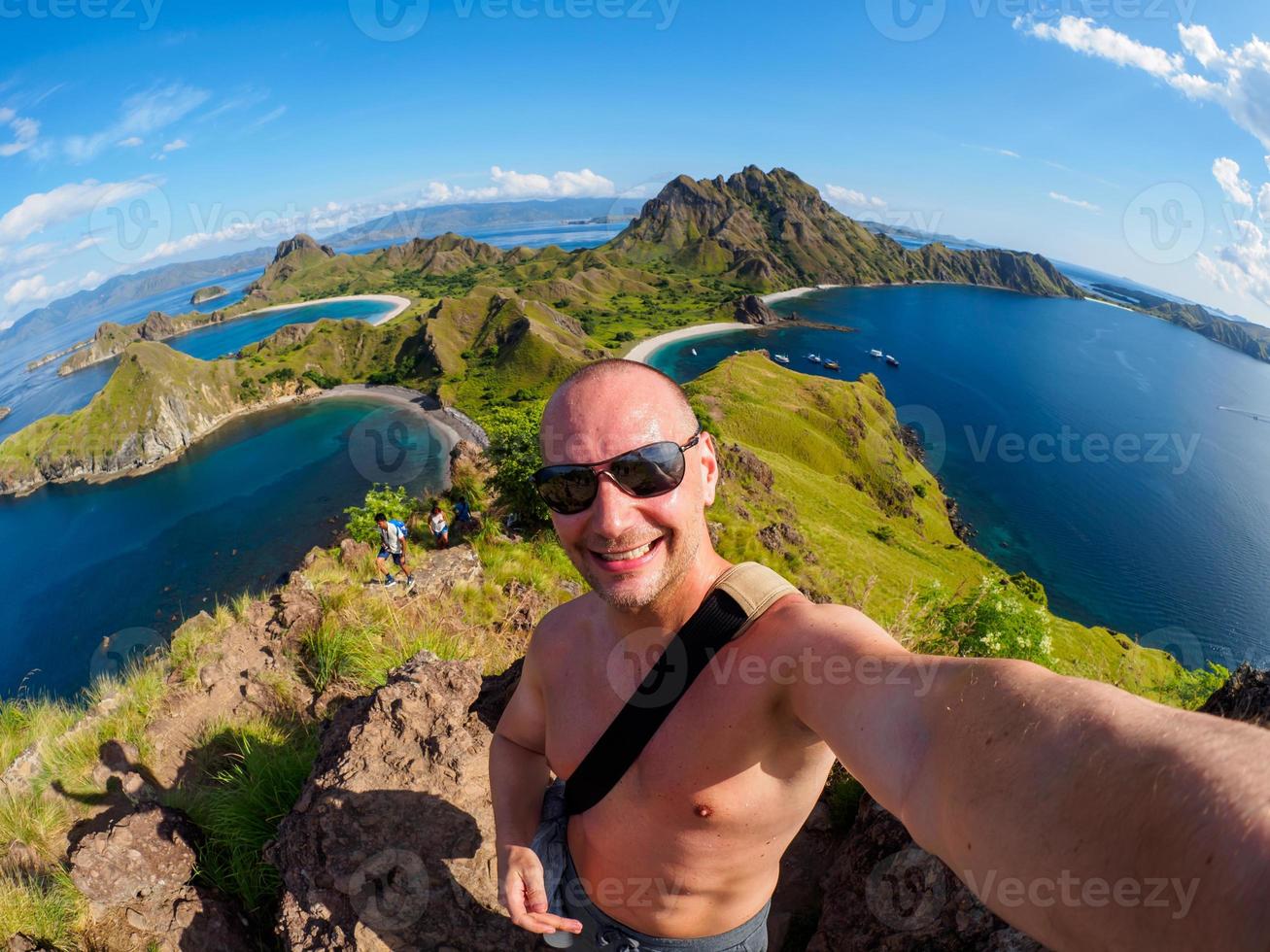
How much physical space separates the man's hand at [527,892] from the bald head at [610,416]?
2.16 m

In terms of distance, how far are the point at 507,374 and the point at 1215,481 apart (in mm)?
144066

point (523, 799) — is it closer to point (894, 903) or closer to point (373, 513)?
point (894, 903)

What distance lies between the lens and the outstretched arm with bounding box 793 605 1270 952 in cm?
87

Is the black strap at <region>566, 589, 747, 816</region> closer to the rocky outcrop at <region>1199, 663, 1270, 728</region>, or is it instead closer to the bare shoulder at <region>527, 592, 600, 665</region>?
the bare shoulder at <region>527, 592, 600, 665</region>

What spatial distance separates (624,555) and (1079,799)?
5.72 ft

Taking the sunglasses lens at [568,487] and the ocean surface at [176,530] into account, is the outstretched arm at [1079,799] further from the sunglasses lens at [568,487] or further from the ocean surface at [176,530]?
the ocean surface at [176,530]

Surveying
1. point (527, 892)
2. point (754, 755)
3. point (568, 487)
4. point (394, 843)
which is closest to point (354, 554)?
point (394, 843)

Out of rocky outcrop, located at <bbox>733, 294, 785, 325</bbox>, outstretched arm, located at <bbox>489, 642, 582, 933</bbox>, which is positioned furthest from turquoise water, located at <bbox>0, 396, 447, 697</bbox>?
rocky outcrop, located at <bbox>733, 294, 785, 325</bbox>

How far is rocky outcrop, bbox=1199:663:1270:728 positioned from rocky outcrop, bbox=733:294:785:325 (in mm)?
173815

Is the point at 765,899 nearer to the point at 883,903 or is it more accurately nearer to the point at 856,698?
the point at 883,903

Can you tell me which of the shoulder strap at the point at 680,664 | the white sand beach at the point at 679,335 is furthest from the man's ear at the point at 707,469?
the white sand beach at the point at 679,335

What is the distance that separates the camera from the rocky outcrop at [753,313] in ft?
549

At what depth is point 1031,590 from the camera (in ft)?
171

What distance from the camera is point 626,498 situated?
8.40 feet
